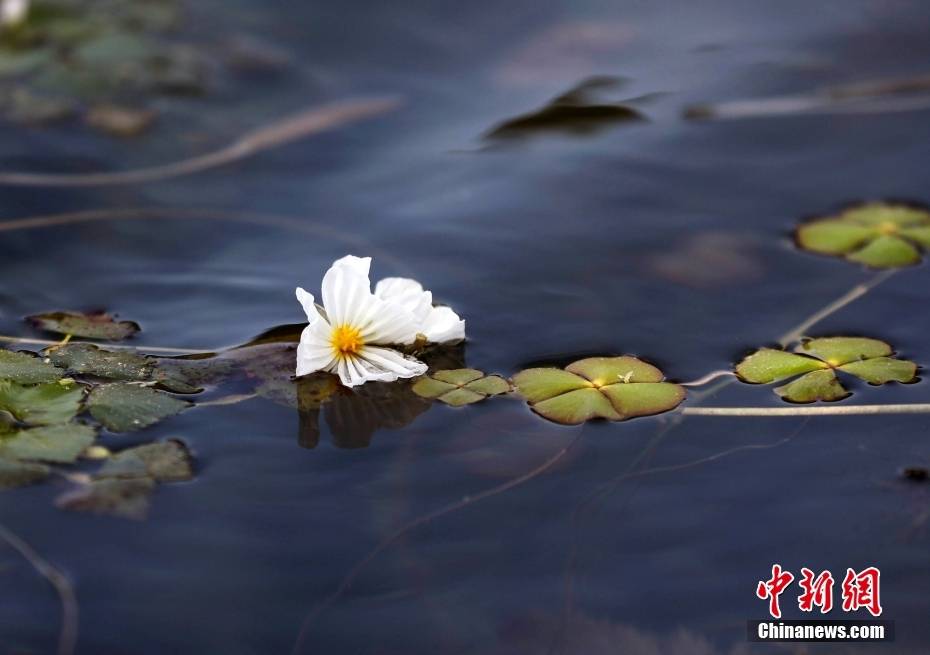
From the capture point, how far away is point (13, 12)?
324 cm

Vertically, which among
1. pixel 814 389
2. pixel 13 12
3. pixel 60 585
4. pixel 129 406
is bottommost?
pixel 60 585

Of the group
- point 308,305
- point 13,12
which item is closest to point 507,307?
point 308,305

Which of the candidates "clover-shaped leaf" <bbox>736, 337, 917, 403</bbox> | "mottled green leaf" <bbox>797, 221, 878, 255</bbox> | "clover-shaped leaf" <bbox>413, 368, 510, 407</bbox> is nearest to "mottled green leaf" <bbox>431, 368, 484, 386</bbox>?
"clover-shaped leaf" <bbox>413, 368, 510, 407</bbox>

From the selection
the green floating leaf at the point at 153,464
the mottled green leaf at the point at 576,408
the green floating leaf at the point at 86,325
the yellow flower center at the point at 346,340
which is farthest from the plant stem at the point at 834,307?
the green floating leaf at the point at 86,325

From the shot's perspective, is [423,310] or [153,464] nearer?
[153,464]

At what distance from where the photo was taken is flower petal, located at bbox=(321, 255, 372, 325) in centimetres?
169

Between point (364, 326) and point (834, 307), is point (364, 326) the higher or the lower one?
the lower one

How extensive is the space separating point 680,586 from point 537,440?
1.13 feet

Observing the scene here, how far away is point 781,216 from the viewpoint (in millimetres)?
2318

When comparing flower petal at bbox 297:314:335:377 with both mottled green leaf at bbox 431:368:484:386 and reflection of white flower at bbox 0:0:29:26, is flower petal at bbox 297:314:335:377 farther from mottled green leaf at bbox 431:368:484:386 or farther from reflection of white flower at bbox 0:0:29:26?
reflection of white flower at bbox 0:0:29:26

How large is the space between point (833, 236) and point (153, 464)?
1451 mm

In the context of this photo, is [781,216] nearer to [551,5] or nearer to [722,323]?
[722,323]

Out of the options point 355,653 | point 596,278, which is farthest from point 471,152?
point 355,653

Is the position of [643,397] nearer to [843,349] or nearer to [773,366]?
[773,366]
